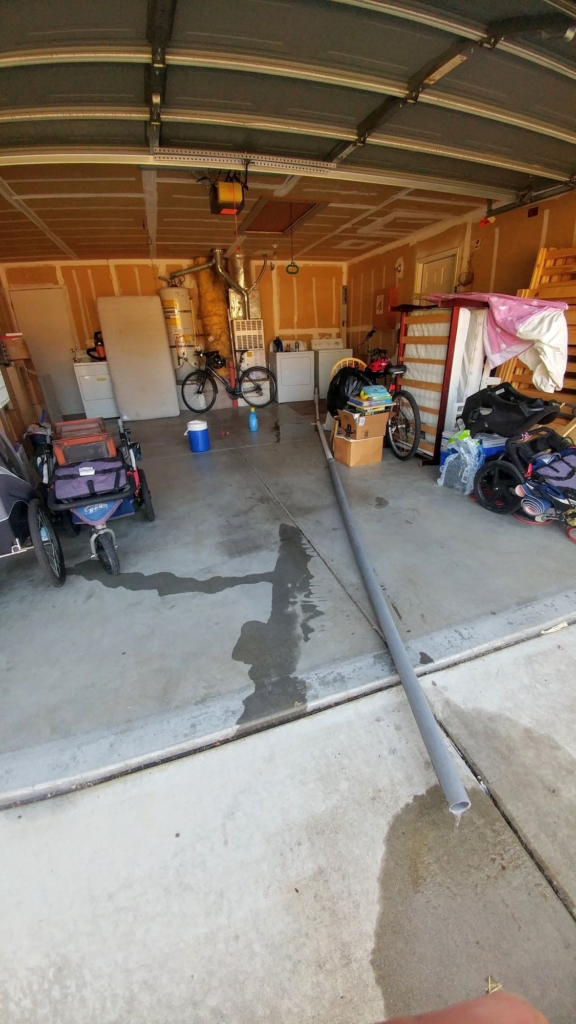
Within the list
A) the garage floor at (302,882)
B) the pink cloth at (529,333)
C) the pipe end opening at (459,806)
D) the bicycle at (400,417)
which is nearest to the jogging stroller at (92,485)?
the garage floor at (302,882)

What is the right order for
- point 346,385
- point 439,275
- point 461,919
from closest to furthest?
point 461,919, point 346,385, point 439,275

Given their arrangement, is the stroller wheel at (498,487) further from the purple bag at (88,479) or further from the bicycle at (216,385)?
the bicycle at (216,385)

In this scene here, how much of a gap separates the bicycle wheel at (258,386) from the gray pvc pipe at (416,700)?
5146mm

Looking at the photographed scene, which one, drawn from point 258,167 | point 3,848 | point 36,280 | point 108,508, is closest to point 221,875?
point 3,848

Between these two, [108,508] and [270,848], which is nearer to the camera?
[270,848]

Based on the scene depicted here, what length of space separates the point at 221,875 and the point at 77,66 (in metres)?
3.31

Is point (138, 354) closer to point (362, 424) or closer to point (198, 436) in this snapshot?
point (198, 436)

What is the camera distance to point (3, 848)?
43.5 inches

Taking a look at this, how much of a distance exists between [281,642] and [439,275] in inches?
234

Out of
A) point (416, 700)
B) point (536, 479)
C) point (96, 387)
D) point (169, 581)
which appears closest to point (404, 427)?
point (536, 479)

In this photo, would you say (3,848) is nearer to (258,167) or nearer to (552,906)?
(552,906)

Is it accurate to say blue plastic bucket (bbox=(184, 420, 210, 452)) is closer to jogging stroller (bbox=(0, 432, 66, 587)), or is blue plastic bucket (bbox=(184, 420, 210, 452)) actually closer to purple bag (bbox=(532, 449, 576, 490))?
jogging stroller (bbox=(0, 432, 66, 587))

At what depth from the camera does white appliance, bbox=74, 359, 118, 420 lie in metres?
6.09

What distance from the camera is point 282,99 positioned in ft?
7.28
